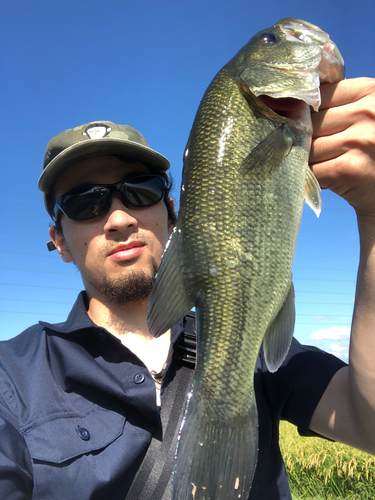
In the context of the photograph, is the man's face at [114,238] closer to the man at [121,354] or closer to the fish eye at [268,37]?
the man at [121,354]

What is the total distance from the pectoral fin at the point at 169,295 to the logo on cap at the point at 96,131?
6.68 ft

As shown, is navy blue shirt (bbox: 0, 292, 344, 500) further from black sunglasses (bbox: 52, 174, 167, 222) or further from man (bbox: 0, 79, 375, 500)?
black sunglasses (bbox: 52, 174, 167, 222)

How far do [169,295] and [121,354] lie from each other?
1284 millimetres

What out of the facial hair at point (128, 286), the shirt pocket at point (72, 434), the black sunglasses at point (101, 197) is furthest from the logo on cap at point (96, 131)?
the shirt pocket at point (72, 434)

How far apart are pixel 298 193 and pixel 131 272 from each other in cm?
179

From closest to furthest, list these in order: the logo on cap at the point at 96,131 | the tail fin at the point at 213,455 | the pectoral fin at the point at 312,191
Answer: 1. the tail fin at the point at 213,455
2. the pectoral fin at the point at 312,191
3. the logo on cap at the point at 96,131

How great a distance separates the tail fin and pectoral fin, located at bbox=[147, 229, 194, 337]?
1.14ft

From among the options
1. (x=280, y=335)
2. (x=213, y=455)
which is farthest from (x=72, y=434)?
(x=280, y=335)

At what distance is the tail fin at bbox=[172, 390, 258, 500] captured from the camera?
55.9 inches

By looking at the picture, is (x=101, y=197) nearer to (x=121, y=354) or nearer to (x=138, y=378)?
(x=121, y=354)

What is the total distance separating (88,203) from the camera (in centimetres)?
310

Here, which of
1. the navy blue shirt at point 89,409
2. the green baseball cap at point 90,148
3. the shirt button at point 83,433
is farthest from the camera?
the green baseball cap at point 90,148

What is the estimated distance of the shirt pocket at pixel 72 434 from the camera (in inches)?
89.4

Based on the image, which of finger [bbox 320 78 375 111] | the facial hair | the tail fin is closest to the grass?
the facial hair
